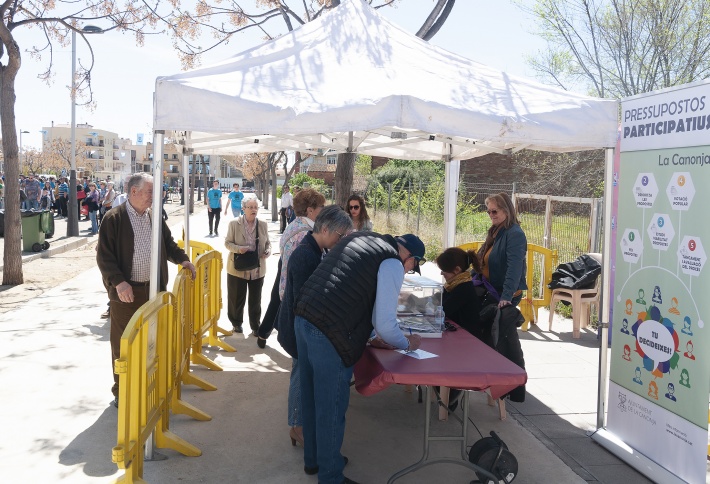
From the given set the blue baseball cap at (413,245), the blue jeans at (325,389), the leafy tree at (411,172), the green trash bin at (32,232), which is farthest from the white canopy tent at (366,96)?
the leafy tree at (411,172)

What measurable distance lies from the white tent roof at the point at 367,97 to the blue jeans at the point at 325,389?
1.47 meters

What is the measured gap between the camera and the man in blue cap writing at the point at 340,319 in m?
3.91

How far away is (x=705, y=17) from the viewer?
1733 cm

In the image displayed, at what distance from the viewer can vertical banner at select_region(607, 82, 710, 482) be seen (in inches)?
168

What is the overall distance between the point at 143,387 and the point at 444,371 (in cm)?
184

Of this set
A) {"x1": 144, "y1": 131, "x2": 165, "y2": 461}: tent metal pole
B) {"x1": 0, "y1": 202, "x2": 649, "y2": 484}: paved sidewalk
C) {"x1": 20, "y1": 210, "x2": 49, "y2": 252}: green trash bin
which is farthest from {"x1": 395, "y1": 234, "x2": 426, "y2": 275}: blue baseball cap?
{"x1": 20, "y1": 210, "x2": 49, "y2": 252}: green trash bin

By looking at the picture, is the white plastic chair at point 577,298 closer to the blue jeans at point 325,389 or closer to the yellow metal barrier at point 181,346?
the yellow metal barrier at point 181,346

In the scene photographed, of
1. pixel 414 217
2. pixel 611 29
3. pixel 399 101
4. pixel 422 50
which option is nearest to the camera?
pixel 399 101

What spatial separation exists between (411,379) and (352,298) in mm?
601

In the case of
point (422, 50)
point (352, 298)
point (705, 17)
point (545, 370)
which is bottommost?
point (545, 370)

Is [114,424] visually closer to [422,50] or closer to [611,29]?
[422,50]

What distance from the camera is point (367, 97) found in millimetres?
4711

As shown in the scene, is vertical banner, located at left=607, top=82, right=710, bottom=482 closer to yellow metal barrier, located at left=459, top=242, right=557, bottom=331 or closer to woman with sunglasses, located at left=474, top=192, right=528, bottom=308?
woman with sunglasses, located at left=474, top=192, right=528, bottom=308

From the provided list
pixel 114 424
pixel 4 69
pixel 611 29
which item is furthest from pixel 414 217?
pixel 114 424
